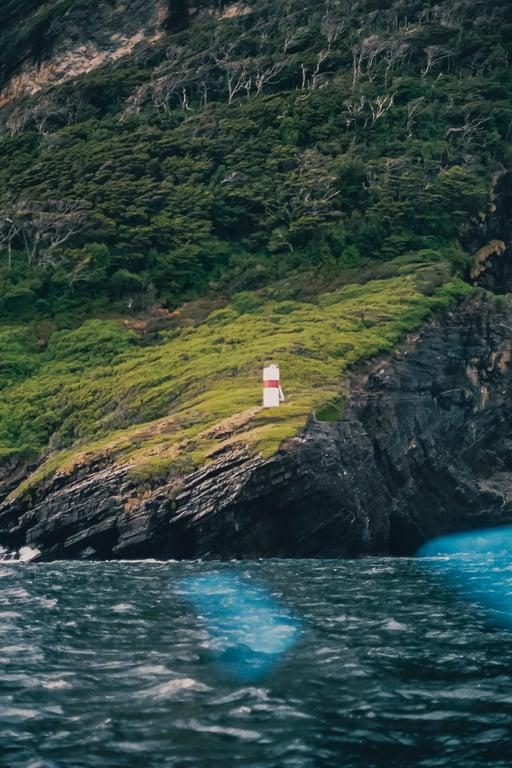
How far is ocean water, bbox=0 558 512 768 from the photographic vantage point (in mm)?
11336

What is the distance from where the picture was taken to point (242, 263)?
76.8 meters

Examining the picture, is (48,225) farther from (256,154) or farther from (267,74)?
(267,74)

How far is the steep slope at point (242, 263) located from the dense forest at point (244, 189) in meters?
0.28

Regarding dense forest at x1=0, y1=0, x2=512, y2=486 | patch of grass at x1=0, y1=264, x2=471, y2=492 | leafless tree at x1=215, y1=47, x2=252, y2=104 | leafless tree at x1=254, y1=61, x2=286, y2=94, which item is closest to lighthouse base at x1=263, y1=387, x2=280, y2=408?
patch of grass at x1=0, y1=264, x2=471, y2=492

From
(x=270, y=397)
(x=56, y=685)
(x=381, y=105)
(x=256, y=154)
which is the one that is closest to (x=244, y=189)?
(x=256, y=154)

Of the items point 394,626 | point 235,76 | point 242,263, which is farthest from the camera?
point 235,76

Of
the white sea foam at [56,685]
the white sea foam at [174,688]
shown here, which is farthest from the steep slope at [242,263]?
the white sea foam at [174,688]

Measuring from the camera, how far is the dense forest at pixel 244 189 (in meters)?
62.2

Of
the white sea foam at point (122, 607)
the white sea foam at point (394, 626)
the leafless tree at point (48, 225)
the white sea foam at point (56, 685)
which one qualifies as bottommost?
the white sea foam at point (394, 626)

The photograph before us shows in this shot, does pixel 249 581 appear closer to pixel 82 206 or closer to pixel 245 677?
pixel 245 677

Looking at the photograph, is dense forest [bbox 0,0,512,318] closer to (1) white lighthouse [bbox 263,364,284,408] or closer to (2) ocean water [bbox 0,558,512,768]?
(1) white lighthouse [bbox 263,364,284,408]

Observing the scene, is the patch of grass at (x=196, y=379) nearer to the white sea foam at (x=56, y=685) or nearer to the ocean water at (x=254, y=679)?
the ocean water at (x=254, y=679)

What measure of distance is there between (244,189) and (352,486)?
4808 cm

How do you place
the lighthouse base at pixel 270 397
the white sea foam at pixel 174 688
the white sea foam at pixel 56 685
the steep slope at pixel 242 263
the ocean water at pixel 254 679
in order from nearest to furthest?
1. the ocean water at pixel 254 679
2. the white sea foam at pixel 174 688
3. the white sea foam at pixel 56 685
4. the steep slope at pixel 242 263
5. the lighthouse base at pixel 270 397
